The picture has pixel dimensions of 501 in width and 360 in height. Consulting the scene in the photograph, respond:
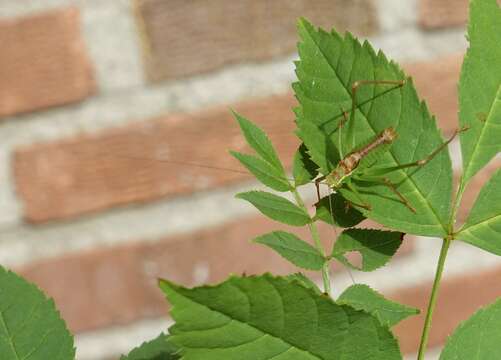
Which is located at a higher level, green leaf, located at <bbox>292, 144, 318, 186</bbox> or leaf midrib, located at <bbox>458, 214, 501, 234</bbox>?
green leaf, located at <bbox>292, 144, 318, 186</bbox>

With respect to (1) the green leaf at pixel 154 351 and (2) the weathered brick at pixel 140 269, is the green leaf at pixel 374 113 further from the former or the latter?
(2) the weathered brick at pixel 140 269

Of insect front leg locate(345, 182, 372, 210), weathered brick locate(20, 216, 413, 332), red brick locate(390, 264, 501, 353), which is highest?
weathered brick locate(20, 216, 413, 332)

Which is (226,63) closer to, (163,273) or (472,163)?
(163,273)

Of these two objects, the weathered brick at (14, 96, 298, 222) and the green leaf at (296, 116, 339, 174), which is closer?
the green leaf at (296, 116, 339, 174)

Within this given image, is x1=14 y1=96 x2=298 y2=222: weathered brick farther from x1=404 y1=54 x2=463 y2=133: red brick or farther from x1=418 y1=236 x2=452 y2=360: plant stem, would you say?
x1=418 y1=236 x2=452 y2=360: plant stem

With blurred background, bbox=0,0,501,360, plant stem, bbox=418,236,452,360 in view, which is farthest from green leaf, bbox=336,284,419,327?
blurred background, bbox=0,0,501,360

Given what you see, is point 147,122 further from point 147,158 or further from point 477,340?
point 477,340

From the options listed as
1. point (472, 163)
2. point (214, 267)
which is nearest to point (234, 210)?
point (214, 267)
